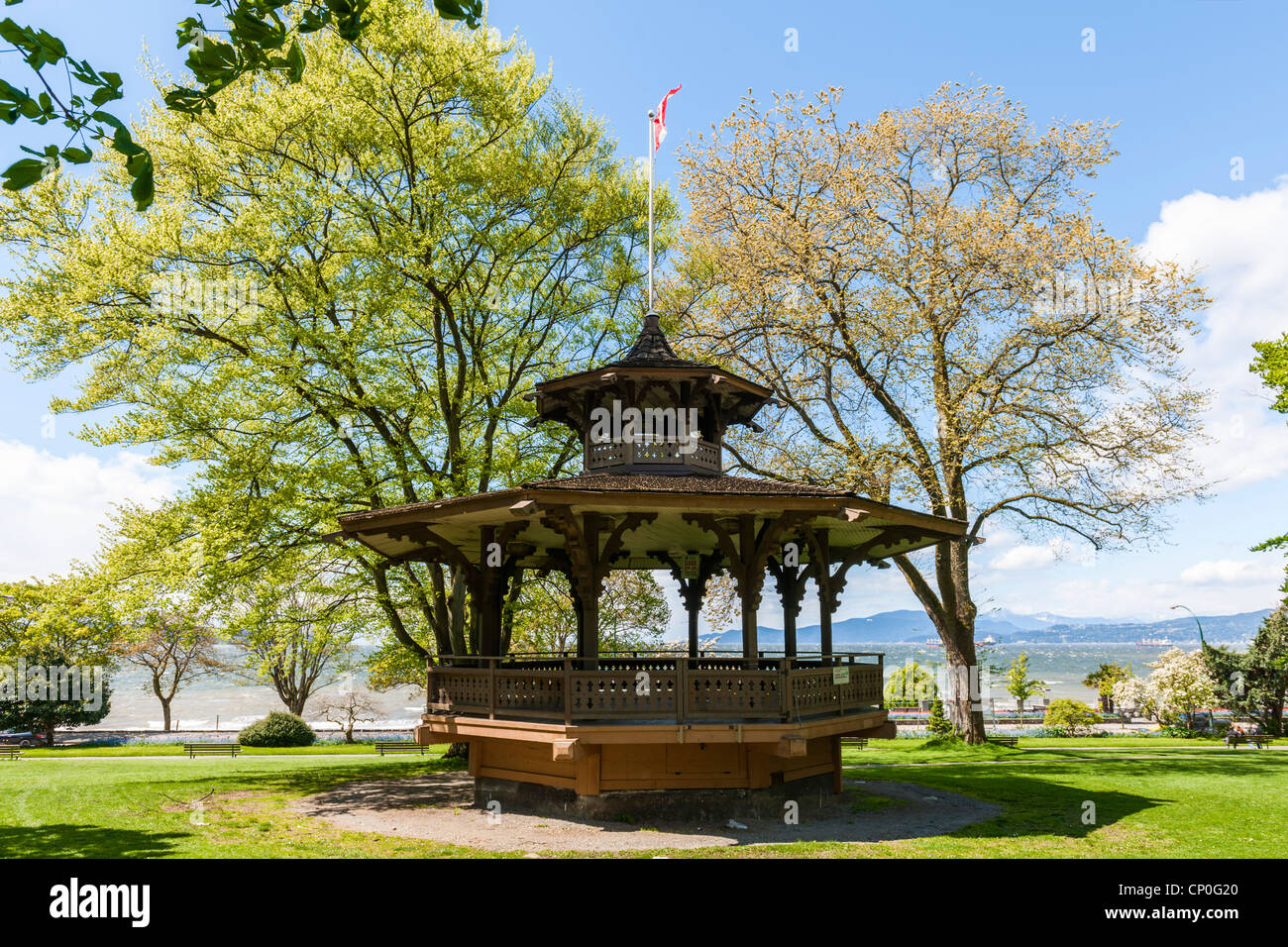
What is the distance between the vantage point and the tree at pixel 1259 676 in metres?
40.8

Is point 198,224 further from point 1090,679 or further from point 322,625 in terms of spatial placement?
point 1090,679

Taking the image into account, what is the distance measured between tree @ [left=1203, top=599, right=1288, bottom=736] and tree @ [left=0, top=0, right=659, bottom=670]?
35.9m

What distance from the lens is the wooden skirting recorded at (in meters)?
14.4

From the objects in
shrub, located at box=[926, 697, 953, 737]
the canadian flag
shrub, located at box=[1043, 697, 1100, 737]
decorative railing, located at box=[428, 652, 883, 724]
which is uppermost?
the canadian flag

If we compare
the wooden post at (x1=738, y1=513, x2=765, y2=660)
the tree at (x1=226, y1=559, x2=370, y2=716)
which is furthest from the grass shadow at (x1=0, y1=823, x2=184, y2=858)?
the wooden post at (x1=738, y1=513, x2=765, y2=660)

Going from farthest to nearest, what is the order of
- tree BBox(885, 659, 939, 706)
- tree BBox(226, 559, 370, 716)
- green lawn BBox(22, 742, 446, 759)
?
tree BBox(885, 659, 939, 706)
green lawn BBox(22, 742, 446, 759)
tree BBox(226, 559, 370, 716)

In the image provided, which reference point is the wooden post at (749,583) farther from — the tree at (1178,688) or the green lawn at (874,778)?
the tree at (1178,688)

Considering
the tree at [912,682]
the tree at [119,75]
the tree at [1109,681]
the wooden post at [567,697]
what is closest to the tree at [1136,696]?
the tree at [1109,681]

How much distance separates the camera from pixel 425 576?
2945 cm

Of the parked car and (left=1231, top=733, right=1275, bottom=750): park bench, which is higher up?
(left=1231, top=733, right=1275, bottom=750): park bench

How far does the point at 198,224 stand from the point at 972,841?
24.1 meters

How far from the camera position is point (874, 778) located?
21.8 metres

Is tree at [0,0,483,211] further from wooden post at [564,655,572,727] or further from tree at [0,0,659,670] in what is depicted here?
tree at [0,0,659,670]

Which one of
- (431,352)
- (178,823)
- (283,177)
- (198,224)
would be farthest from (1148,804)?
(198,224)
